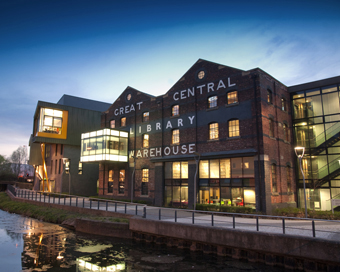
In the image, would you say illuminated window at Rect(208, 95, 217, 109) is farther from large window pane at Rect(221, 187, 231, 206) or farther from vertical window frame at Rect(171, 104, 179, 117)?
large window pane at Rect(221, 187, 231, 206)

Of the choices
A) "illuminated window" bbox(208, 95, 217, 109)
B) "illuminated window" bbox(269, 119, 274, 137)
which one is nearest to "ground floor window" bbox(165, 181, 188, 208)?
"illuminated window" bbox(208, 95, 217, 109)

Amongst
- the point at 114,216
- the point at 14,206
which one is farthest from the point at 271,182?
the point at 14,206

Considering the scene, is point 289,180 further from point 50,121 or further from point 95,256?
point 50,121

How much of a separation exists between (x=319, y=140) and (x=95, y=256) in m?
21.1

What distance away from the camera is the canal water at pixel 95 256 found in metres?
11.9

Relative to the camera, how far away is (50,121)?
4094 cm

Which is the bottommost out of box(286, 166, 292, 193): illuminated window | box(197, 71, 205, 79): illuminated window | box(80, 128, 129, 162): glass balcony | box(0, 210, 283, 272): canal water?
box(0, 210, 283, 272): canal water


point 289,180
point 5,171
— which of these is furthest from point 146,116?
point 5,171

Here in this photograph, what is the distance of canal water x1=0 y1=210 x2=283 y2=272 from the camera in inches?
470

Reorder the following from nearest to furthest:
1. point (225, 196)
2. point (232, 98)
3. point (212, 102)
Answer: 1. point (225, 196)
2. point (232, 98)
3. point (212, 102)

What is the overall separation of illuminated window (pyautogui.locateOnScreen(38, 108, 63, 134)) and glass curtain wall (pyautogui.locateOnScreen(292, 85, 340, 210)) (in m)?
32.9

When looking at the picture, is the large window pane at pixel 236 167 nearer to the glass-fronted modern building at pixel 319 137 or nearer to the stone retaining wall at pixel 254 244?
the glass-fronted modern building at pixel 319 137

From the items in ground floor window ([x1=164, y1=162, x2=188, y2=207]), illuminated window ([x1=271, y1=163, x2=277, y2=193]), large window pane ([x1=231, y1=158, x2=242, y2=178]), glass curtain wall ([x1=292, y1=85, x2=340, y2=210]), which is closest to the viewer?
illuminated window ([x1=271, y1=163, x2=277, y2=193])

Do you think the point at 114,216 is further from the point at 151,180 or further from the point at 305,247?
the point at 305,247
